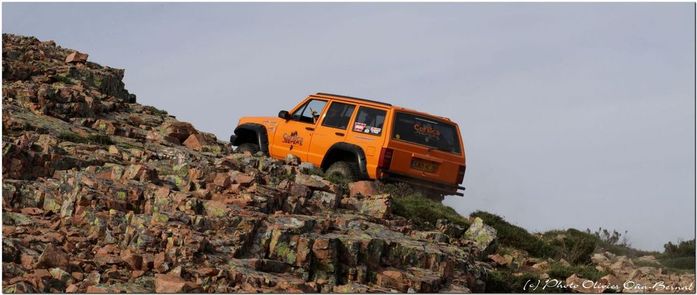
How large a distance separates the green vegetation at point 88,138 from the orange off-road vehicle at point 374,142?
10.6 ft

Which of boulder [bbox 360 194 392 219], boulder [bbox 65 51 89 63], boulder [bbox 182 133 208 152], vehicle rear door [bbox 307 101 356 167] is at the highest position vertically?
boulder [bbox 65 51 89 63]

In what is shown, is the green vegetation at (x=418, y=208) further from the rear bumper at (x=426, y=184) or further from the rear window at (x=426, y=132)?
the rear window at (x=426, y=132)

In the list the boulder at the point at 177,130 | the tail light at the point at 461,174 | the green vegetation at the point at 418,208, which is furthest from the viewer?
the boulder at the point at 177,130

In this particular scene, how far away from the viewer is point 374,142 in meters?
17.6

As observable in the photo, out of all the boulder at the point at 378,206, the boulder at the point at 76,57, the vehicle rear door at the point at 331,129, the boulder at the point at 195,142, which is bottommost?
the boulder at the point at 378,206

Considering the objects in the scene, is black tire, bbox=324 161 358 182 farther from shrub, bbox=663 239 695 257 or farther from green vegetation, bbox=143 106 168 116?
shrub, bbox=663 239 695 257

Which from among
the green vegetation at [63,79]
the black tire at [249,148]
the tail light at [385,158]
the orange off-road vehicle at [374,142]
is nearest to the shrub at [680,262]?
the orange off-road vehicle at [374,142]

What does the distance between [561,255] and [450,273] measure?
418 centimetres

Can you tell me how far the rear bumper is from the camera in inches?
688

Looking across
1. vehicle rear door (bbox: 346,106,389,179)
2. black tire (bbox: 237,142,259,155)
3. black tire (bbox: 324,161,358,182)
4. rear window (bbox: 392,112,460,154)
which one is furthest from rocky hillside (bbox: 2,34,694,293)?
black tire (bbox: 237,142,259,155)

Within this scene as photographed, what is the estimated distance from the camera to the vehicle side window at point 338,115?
722 inches


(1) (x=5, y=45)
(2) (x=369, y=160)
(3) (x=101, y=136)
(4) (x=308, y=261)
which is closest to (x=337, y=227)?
(4) (x=308, y=261)

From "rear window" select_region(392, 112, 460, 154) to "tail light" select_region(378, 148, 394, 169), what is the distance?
28cm

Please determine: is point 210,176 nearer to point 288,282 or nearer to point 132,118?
point 288,282
